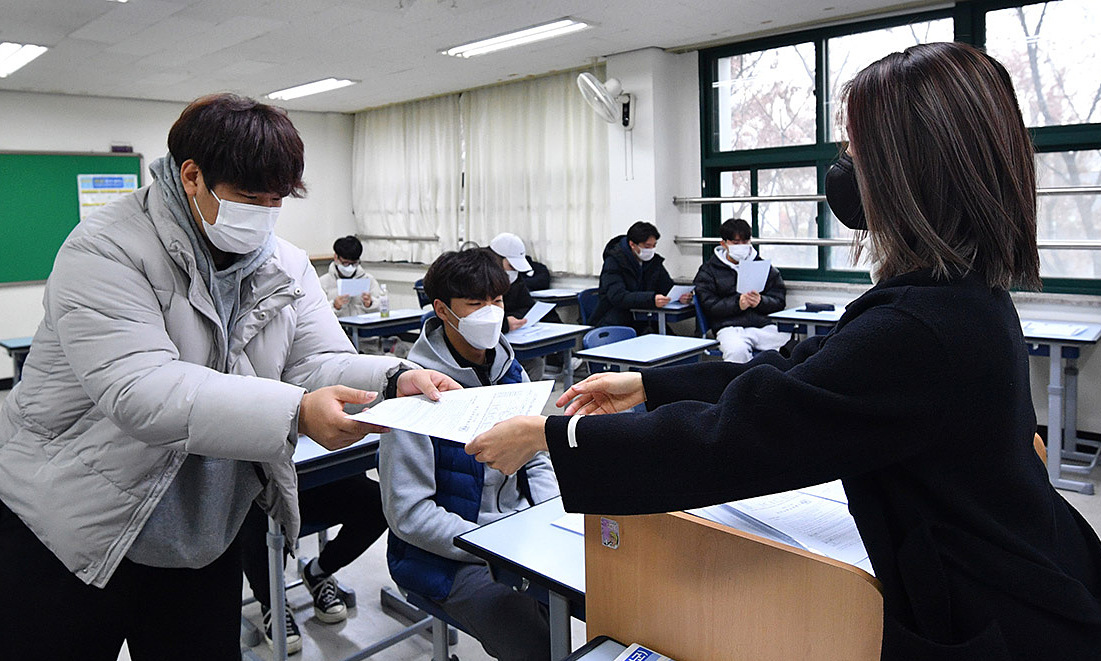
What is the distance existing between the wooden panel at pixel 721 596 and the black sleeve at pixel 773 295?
182 inches

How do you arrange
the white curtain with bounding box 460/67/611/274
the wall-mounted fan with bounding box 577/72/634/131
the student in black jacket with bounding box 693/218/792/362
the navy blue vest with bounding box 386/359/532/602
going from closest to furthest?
the navy blue vest with bounding box 386/359/532/602, the student in black jacket with bounding box 693/218/792/362, the wall-mounted fan with bounding box 577/72/634/131, the white curtain with bounding box 460/67/611/274

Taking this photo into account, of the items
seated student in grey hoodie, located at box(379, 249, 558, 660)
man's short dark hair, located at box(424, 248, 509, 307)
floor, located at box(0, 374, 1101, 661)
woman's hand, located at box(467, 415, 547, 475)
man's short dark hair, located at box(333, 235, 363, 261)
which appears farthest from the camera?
man's short dark hair, located at box(333, 235, 363, 261)

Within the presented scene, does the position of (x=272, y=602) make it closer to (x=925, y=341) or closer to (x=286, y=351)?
(x=286, y=351)

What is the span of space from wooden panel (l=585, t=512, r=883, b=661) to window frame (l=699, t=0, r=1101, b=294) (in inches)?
162

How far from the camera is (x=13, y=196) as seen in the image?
7.32 metres

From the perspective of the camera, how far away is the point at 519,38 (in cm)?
586

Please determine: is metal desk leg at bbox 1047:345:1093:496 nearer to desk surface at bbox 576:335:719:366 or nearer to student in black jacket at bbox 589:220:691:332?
desk surface at bbox 576:335:719:366

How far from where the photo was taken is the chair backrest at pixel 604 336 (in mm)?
4402

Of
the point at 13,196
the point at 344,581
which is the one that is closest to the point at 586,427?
the point at 344,581

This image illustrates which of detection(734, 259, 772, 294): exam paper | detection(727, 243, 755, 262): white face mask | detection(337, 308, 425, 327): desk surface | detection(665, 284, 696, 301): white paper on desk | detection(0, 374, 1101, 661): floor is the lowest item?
detection(0, 374, 1101, 661): floor

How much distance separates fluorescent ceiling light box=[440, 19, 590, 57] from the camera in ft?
18.0

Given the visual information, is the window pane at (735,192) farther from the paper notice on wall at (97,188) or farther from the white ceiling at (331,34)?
the paper notice on wall at (97,188)

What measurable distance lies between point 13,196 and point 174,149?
743cm

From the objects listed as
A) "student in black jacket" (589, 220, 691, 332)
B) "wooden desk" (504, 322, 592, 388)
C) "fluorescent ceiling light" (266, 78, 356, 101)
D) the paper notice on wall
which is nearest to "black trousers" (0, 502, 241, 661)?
"wooden desk" (504, 322, 592, 388)
